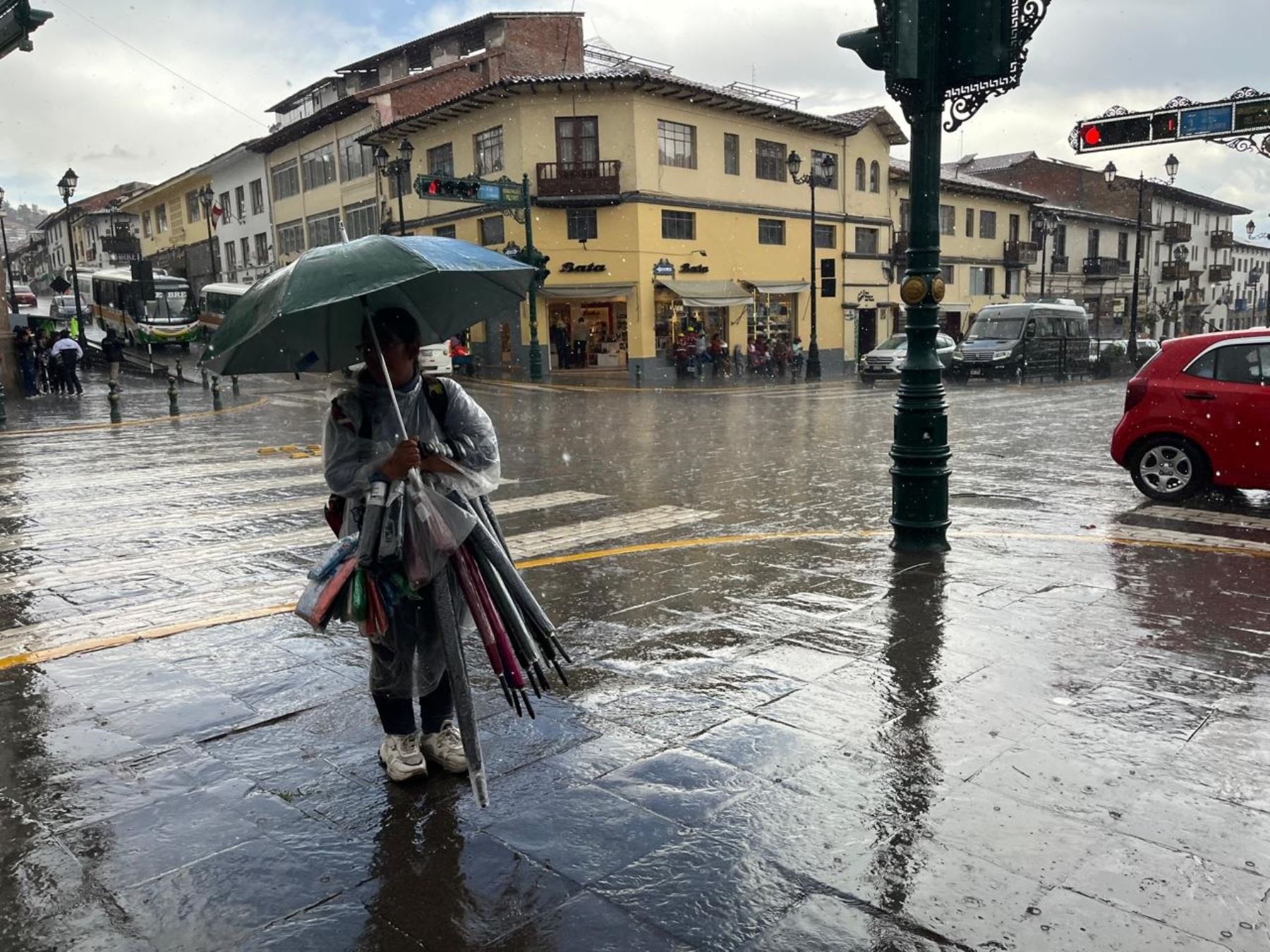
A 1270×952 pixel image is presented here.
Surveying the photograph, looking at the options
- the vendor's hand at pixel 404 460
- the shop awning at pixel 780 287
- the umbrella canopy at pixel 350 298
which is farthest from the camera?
the shop awning at pixel 780 287

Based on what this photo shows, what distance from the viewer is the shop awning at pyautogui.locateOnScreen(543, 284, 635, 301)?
33125 mm

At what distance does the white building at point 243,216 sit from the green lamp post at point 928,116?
147ft

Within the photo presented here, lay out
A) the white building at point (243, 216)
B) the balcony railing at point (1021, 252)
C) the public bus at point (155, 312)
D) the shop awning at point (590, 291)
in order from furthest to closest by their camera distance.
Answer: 1. the balcony railing at point (1021, 252)
2. the white building at point (243, 216)
3. the public bus at point (155, 312)
4. the shop awning at point (590, 291)

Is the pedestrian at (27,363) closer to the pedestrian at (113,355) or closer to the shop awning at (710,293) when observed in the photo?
the pedestrian at (113,355)

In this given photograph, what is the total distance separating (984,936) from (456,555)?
2.07 meters

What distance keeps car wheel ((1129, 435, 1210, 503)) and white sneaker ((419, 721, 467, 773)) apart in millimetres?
7773

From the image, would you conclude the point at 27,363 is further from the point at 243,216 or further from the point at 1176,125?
the point at 243,216

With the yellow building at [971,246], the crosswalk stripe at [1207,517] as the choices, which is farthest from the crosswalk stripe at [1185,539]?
the yellow building at [971,246]

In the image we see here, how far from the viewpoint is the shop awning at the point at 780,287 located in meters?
36.8

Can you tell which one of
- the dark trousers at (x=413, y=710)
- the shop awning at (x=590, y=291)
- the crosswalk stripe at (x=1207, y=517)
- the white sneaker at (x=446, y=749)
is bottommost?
the crosswalk stripe at (x=1207, y=517)

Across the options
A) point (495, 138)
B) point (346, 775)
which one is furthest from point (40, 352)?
point (346, 775)

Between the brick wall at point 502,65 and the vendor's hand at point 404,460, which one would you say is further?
the brick wall at point 502,65

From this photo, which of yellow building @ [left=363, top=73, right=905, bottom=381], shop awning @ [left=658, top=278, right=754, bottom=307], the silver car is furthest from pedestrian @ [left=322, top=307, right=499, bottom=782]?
shop awning @ [left=658, top=278, right=754, bottom=307]

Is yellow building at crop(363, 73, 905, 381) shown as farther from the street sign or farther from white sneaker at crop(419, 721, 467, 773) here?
white sneaker at crop(419, 721, 467, 773)
